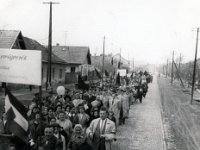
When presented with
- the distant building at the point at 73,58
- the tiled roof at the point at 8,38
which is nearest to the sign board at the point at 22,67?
the tiled roof at the point at 8,38

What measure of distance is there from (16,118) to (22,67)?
1.10 m

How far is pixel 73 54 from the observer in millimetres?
53188

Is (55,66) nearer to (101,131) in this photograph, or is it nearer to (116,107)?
(116,107)

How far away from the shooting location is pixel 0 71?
6.95 metres

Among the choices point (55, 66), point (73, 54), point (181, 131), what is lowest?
point (181, 131)

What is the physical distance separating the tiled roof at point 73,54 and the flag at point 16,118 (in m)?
45.1

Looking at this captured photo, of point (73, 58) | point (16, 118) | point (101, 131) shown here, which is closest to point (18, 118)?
point (16, 118)

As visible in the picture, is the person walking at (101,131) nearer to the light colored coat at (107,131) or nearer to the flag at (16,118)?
the light colored coat at (107,131)

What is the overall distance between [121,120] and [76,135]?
9563mm

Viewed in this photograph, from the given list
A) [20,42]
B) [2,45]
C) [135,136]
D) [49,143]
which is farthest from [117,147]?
[20,42]

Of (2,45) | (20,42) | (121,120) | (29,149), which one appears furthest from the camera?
(20,42)

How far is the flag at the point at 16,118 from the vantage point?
604cm

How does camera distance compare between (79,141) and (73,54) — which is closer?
(79,141)

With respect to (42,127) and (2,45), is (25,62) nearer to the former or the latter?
(42,127)
